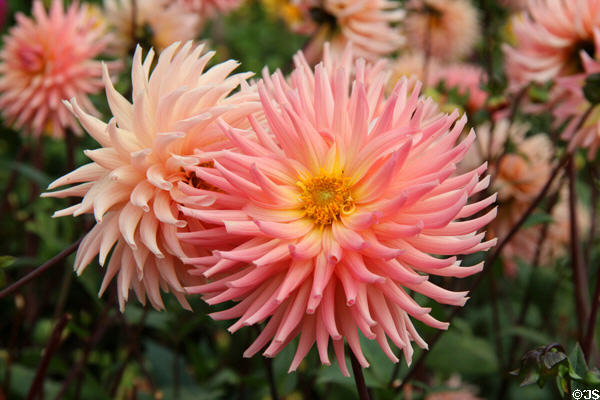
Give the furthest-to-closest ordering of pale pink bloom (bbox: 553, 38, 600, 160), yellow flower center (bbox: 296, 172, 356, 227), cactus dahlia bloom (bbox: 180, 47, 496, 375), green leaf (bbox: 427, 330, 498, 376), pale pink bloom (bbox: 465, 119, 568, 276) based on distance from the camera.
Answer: pale pink bloom (bbox: 465, 119, 568, 276) < green leaf (bbox: 427, 330, 498, 376) < pale pink bloom (bbox: 553, 38, 600, 160) < yellow flower center (bbox: 296, 172, 356, 227) < cactus dahlia bloom (bbox: 180, 47, 496, 375)

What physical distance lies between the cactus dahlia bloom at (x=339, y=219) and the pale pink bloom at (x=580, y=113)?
711 millimetres

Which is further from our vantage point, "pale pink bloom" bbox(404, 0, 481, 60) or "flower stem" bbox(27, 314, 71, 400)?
"pale pink bloom" bbox(404, 0, 481, 60)

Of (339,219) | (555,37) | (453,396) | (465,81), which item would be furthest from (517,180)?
(339,219)

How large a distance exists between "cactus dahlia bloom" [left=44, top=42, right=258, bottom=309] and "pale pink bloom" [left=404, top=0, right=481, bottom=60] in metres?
2.47

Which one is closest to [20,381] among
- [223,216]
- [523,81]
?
[223,216]

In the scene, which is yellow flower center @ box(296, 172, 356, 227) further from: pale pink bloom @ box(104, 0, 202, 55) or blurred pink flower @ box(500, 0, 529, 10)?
blurred pink flower @ box(500, 0, 529, 10)

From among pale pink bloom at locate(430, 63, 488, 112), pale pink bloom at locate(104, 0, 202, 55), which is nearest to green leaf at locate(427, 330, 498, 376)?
pale pink bloom at locate(430, 63, 488, 112)

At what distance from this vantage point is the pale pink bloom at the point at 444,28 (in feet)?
10.2

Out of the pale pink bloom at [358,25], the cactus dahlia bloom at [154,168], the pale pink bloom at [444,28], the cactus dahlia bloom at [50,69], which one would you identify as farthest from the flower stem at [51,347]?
the pale pink bloom at [444,28]

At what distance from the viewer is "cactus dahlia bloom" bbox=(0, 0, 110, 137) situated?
1.70m

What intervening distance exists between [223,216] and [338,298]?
0.21 meters

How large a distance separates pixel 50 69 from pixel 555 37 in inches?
57.7

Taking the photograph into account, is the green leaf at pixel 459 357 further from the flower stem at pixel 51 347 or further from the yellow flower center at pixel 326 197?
the flower stem at pixel 51 347

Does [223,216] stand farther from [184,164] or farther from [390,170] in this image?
[390,170]
